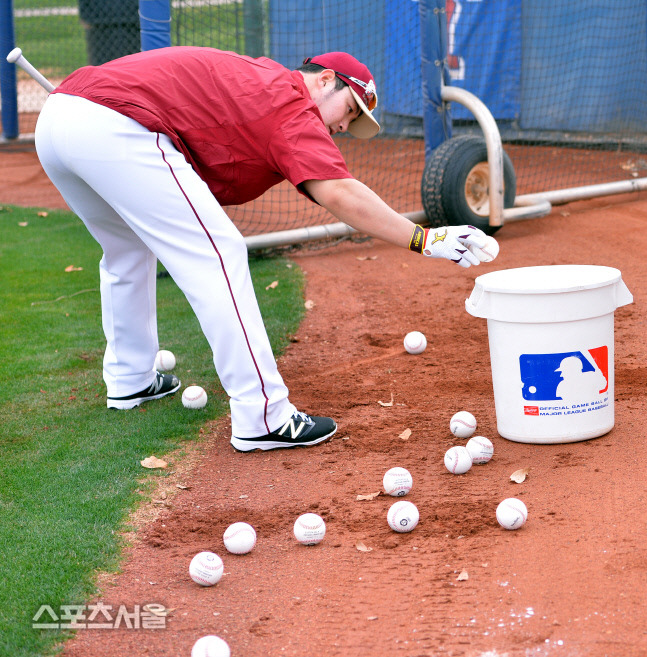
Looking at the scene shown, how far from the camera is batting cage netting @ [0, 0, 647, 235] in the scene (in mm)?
9156

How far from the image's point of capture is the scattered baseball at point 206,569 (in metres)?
2.71

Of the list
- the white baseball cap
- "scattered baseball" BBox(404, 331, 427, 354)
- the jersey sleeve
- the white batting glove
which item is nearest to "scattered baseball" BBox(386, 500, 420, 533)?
the white batting glove

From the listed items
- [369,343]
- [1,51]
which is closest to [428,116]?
[369,343]

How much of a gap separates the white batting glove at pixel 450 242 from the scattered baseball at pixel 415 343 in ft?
4.77

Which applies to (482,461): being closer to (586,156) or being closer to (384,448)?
(384,448)

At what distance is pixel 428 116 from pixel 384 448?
14.6 ft

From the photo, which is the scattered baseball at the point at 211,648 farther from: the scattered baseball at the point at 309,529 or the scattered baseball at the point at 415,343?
the scattered baseball at the point at 415,343

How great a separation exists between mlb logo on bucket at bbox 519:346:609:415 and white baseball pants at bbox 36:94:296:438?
1.05 metres

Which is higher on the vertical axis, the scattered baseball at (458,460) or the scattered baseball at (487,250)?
the scattered baseball at (487,250)

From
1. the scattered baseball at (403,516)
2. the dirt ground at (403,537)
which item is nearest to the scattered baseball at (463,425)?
the dirt ground at (403,537)

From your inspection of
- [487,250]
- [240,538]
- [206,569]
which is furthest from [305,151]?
[206,569]

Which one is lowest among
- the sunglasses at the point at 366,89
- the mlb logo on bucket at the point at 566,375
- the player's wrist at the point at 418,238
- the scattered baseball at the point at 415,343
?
the scattered baseball at the point at 415,343

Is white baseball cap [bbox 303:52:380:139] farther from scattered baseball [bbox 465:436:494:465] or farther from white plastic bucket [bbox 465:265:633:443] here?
scattered baseball [bbox 465:436:494:465]

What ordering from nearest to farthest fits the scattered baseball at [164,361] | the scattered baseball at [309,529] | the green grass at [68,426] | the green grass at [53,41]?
the green grass at [68,426], the scattered baseball at [309,529], the scattered baseball at [164,361], the green grass at [53,41]
